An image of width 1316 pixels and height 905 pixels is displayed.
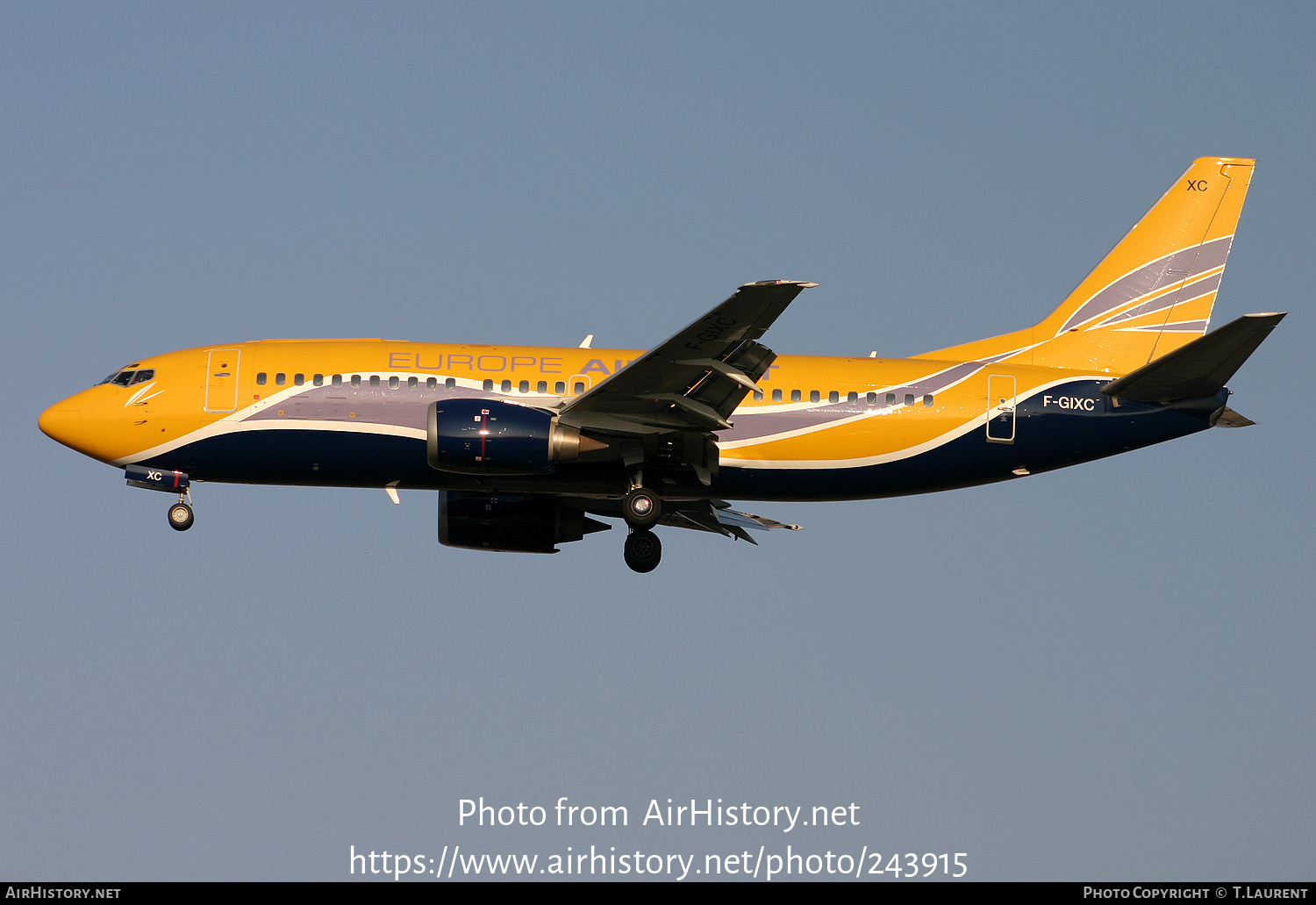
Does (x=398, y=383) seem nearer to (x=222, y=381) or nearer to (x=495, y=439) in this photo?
(x=495, y=439)

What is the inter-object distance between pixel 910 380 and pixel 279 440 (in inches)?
564

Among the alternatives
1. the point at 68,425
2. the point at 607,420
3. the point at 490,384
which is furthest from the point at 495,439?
the point at 68,425

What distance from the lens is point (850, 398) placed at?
36.2 m

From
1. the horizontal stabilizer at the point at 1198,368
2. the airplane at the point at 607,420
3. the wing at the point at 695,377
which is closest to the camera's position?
the wing at the point at 695,377

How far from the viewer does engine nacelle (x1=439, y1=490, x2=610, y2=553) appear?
1554 inches

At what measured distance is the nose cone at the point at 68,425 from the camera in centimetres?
3662

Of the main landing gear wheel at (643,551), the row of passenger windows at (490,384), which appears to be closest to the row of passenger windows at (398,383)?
the row of passenger windows at (490,384)

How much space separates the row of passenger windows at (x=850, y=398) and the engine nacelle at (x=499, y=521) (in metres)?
6.79

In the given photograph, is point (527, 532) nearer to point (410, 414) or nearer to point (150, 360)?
point (410, 414)

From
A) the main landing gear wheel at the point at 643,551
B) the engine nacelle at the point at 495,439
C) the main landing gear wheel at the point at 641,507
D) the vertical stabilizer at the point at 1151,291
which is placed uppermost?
the vertical stabilizer at the point at 1151,291

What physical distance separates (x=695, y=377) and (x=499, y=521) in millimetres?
8357

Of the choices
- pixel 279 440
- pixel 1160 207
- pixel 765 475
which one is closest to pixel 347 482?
pixel 279 440

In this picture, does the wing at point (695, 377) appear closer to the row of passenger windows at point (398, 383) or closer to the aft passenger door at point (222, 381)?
the row of passenger windows at point (398, 383)

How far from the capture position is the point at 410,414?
3534 cm
